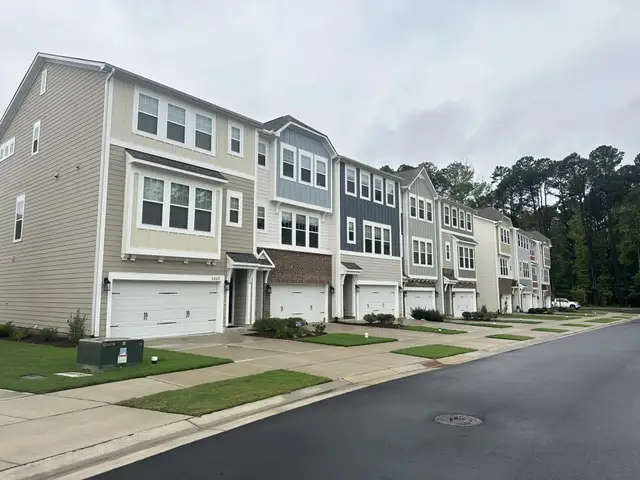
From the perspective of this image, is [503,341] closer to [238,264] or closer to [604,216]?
[238,264]

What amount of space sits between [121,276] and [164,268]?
1.69 m

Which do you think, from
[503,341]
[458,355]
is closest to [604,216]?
[503,341]

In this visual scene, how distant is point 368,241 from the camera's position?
2947 cm

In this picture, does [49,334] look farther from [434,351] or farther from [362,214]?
[362,214]

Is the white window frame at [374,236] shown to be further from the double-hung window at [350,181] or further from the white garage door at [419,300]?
the white garage door at [419,300]

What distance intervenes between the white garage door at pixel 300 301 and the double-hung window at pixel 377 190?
737cm

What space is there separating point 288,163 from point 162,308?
32.2 ft

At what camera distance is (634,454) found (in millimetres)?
5711

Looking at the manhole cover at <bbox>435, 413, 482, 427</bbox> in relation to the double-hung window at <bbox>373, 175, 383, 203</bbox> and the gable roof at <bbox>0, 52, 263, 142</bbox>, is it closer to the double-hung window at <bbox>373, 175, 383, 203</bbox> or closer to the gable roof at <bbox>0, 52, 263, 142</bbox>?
the gable roof at <bbox>0, 52, 263, 142</bbox>

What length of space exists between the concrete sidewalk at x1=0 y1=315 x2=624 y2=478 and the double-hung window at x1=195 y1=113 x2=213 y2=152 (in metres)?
7.41

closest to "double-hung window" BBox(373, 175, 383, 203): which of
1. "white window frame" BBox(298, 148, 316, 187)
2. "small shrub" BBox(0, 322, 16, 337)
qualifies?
"white window frame" BBox(298, 148, 316, 187)

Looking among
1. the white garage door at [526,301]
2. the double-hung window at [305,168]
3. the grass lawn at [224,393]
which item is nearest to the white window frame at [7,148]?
the double-hung window at [305,168]

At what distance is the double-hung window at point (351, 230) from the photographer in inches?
1093

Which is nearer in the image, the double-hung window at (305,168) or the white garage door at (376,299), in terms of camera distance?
the double-hung window at (305,168)
